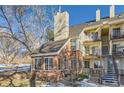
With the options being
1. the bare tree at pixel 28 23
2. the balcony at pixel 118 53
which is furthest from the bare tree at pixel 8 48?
the balcony at pixel 118 53

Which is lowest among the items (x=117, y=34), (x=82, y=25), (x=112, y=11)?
(x=117, y=34)

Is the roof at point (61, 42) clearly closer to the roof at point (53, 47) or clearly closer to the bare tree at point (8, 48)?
the roof at point (53, 47)

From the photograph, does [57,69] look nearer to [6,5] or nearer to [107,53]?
[107,53]

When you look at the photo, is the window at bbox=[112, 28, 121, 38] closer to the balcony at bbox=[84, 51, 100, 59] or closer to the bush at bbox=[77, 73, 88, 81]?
the balcony at bbox=[84, 51, 100, 59]

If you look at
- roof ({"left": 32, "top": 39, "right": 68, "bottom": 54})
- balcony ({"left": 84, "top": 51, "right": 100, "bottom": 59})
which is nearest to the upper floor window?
balcony ({"left": 84, "top": 51, "right": 100, "bottom": 59})

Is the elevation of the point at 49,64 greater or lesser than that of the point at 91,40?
lesser

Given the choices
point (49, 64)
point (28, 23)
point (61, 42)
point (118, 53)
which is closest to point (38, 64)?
point (49, 64)

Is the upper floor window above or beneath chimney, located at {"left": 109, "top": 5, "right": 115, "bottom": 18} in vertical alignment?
beneath

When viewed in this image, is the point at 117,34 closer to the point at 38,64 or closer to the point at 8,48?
the point at 38,64

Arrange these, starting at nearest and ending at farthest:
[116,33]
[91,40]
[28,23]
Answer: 1. [116,33]
2. [91,40]
3. [28,23]

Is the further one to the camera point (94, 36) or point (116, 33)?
point (94, 36)

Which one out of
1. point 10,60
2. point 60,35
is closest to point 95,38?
point 60,35

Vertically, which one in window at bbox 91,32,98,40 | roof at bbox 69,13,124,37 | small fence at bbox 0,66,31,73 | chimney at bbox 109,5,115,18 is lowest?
small fence at bbox 0,66,31,73

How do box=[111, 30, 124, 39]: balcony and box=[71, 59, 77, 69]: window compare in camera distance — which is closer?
box=[111, 30, 124, 39]: balcony
